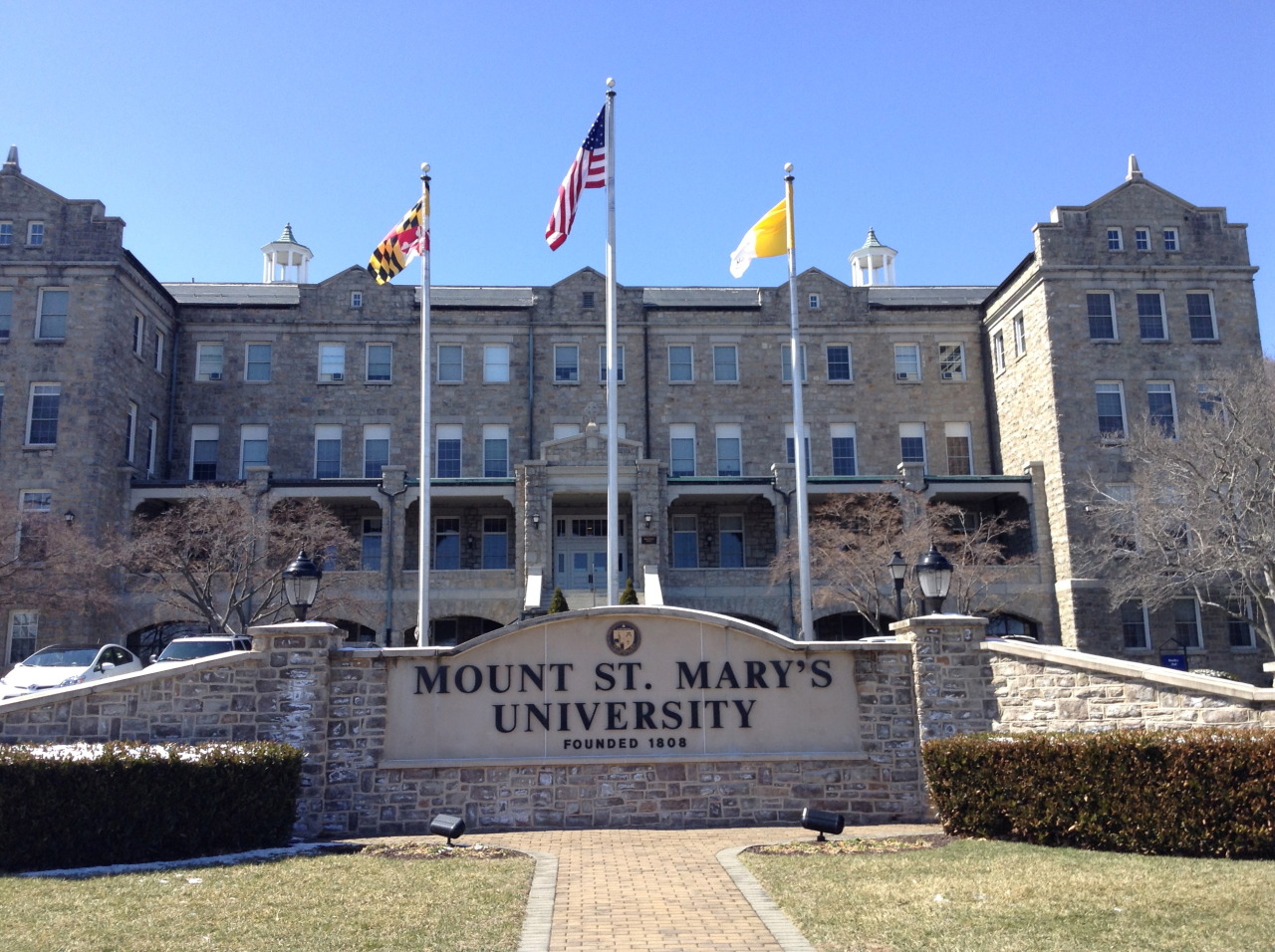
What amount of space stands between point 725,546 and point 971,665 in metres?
23.8

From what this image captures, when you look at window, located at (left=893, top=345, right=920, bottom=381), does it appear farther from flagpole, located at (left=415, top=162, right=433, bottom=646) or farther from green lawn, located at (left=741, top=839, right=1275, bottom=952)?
green lawn, located at (left=741, top=839, right=1275, bottom=952)

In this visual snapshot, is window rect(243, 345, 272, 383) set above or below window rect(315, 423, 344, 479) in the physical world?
above

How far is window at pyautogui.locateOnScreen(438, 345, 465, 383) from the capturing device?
133 feet

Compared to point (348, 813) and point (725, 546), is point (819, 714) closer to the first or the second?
point (348, 813)

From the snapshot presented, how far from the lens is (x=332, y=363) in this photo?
4044 centimetres

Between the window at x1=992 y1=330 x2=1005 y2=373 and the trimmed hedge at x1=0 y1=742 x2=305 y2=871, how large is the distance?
33149mm

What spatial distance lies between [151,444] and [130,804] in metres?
28.9

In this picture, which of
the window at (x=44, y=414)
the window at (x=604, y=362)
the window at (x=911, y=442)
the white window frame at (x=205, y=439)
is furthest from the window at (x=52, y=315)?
the window at (x=911, y=442)

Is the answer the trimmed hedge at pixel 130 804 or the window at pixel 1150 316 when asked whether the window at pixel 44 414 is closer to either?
the trimmed hedge at pixel 130 804

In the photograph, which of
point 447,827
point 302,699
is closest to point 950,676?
point 447,827

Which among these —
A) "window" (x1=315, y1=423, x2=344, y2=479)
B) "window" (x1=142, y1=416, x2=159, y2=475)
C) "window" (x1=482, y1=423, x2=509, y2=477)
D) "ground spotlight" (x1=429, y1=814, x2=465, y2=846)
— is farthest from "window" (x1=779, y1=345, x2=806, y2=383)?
"ground spotlight" (x1=429, y1=814, x2=465, y2=846)

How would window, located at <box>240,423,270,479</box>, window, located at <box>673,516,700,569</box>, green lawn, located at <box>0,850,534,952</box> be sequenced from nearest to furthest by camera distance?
1. green lawn, located at <box>0,850,534,952</box>
2. window, located at <box>673,516,700,569</box>
3. window, located at <box>240,423,270,479</box>

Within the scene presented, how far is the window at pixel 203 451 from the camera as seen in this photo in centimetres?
3934

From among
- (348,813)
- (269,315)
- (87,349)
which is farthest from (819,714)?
(269,315)
